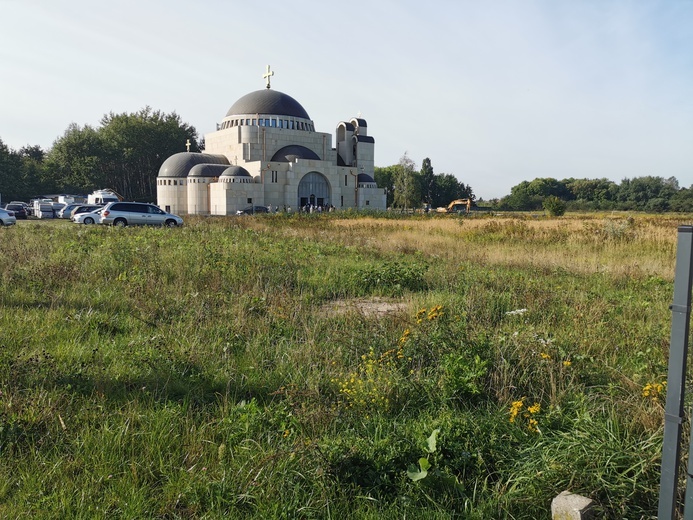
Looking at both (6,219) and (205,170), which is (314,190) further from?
(6,219)

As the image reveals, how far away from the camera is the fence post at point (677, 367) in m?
2.23

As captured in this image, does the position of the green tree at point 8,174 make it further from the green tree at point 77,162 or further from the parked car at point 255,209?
the parked car at point 255,209

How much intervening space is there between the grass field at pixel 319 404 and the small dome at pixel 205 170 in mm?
55043

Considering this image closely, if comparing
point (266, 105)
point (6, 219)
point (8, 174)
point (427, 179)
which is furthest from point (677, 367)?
point (427, 179)

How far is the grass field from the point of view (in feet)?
10.5

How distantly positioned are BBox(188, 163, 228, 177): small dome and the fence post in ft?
205

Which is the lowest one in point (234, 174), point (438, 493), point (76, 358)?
point (438, 493)

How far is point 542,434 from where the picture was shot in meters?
3.71

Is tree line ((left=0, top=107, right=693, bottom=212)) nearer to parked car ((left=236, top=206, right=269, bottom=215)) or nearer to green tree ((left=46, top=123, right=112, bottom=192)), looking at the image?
green tree ((left=46, top=123, right=112, bottom=192))

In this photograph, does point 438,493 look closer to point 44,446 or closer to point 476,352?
point 476,352

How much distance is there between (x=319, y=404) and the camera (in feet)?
13.6

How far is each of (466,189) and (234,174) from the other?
182 feet

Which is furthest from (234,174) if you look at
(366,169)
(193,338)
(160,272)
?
(193,338)

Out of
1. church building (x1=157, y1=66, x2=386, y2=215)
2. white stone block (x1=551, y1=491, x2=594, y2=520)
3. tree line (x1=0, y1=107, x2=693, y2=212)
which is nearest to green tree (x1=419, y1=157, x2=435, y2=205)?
tree line (x1=0, y1=107, x2=693, y2=212)
